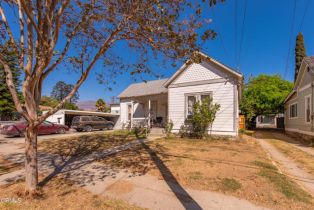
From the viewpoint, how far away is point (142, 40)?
504 centimetres

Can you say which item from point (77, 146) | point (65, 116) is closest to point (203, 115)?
point (77, 146)

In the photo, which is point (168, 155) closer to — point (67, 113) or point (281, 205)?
point (281, 205)

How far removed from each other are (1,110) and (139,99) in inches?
985

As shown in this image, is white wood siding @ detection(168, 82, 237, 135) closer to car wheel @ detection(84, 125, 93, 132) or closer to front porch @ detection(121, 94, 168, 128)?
front porch @ detection(121, 94, 168, 128)

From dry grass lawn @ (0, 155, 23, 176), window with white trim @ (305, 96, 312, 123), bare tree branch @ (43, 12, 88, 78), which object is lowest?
dry grass lawn @ (0, 155, 23, 176)

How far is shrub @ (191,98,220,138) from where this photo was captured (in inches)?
442

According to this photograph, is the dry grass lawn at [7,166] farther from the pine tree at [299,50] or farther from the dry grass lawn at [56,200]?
the pine tree at [299,50]

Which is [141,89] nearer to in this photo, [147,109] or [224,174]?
[147,109]

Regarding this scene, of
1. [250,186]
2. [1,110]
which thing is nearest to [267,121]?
[250,186]

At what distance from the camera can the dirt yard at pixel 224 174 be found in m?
3.82

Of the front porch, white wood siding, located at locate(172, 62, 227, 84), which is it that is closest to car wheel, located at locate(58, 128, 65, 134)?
the front porch

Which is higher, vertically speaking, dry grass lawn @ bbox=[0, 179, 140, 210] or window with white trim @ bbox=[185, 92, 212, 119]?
window with white trim @ bbox=[185, 92, 212, 119]

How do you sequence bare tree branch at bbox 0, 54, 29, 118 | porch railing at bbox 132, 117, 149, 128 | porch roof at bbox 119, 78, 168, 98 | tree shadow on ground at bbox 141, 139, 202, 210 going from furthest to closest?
porch roof at bbox 119, 78, 168, 98
porch railing at bbox 132, 117, 149, 128
bare tree branch at bbox 0, 54, 29, 118
tree shadow on ground at bbox 141, 139, 202, 210

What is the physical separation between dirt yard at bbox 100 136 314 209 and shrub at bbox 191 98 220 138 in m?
4.10
